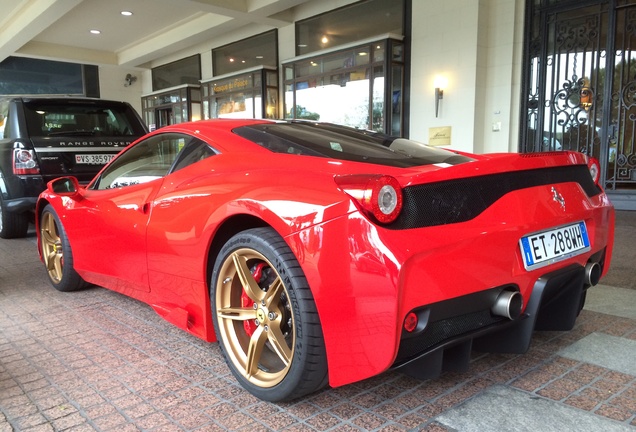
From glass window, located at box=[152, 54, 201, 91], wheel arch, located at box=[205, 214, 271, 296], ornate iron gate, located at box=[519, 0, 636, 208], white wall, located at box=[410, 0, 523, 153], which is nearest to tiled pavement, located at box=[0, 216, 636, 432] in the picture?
wheel arch, located at box=[205, 214, 271, 296]

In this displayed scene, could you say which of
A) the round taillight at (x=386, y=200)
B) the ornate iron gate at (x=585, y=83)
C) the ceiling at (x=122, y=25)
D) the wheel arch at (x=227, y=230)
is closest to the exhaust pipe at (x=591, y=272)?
the round taillight at (x=386, y=200)

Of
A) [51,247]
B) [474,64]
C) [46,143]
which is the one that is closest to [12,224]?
[46,143]

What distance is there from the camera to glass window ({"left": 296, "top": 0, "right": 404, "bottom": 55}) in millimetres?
10273

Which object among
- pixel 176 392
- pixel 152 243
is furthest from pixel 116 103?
pixel 176 392

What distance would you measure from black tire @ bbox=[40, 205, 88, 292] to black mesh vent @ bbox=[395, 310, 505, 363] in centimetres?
276

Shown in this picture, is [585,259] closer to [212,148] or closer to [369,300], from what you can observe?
[369,300]

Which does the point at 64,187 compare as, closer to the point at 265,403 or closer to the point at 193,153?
the point at 193,153

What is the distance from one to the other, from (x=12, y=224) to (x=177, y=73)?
1242 cm

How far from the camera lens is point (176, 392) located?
2.11m

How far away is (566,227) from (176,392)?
1.82m

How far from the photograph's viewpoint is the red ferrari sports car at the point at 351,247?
1.60 metres

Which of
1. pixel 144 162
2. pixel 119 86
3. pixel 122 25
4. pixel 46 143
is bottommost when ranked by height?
pixel 144 162

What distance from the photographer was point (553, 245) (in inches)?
78.7

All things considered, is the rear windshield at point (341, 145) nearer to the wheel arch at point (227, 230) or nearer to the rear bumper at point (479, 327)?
the wheel arch at point (227, 230)
